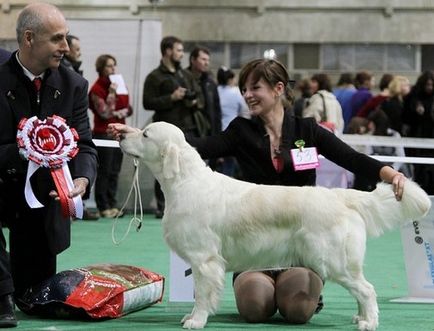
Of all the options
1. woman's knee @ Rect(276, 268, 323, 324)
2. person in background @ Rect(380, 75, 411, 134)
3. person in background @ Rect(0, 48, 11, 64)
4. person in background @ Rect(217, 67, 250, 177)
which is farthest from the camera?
person in background @ Rect(217, 67, 250, 177)

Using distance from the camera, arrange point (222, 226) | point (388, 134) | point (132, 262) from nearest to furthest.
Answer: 1. point (222, 226)
2. point (132, 262)
3. point (388, 134)

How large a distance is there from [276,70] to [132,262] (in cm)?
272

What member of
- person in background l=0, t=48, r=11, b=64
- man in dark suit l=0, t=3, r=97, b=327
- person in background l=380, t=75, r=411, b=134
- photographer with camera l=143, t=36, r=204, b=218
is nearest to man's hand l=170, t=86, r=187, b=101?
photographer with camera l=143, t=36, r=204, b=218

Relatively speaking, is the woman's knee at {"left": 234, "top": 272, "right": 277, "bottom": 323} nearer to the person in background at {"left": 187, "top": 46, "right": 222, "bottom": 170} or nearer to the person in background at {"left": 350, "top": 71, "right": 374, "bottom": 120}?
the person in background at {"left": 187, "top": 46, "right": 222, "bottom": 170}

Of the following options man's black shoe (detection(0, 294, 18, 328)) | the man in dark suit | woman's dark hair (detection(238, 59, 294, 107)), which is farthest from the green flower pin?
man's black shoe (detection(0, 294, 18, 328))

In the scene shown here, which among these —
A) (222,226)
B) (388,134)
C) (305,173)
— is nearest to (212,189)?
(222,226)

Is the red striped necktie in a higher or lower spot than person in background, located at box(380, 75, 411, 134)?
lower

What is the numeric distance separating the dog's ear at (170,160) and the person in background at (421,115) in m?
7.44

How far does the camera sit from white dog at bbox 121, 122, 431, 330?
462cm

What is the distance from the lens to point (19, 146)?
15.7 feet

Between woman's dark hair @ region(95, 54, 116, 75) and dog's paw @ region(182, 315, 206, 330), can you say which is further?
woman's dark hair @ region(95, 54, 116, 75)

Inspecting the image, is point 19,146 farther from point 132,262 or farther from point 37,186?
point 132,262

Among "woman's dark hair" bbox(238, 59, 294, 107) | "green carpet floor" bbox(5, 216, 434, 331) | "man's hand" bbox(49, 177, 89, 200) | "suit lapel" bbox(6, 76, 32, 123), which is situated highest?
"woman's dark hair" bbox(238, 59, 294, 107)

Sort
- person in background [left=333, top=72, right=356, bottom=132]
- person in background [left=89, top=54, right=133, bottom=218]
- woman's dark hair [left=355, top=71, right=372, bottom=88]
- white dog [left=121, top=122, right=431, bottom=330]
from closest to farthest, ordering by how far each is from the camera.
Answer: white dog [left=121, top=122, right=431, bottom=330]
person in background [left=89, top=54, right=133, bottom=218]
person in background [left=333, top=72, right=356, bottom=132]
woman's dark hair [left=355, top=71, right=372, bottom=88]
